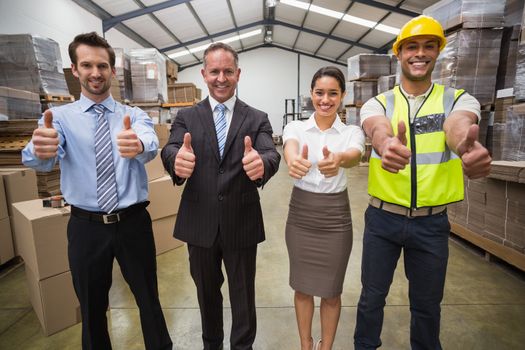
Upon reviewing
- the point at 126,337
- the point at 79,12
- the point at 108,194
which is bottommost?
the point at 126,337

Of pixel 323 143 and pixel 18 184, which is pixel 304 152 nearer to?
pixel 323 143

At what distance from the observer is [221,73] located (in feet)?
5.01

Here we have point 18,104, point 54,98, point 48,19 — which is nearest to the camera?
point 18,104

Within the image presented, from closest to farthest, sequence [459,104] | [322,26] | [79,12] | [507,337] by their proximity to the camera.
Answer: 1. [459,104]
2. [507,337]
3. [79,12]
4. [322,26]

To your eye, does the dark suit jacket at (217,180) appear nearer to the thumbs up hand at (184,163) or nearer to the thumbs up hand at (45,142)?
the thumbs up hand at (184,163)

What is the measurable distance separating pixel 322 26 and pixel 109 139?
13170 mm

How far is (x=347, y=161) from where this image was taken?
154 cm

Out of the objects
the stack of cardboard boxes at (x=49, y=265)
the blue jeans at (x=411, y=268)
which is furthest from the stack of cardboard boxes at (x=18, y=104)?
the blue jeans at (x=411, y=268)

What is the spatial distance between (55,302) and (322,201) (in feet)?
6.95

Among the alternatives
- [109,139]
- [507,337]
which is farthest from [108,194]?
[507,337]

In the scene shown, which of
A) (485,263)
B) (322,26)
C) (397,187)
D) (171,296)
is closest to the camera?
(397,187)

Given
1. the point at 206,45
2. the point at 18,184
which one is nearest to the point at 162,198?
the point at 18,184

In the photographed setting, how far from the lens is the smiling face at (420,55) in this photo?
57.7 inches

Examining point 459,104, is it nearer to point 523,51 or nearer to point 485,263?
point 523,51
